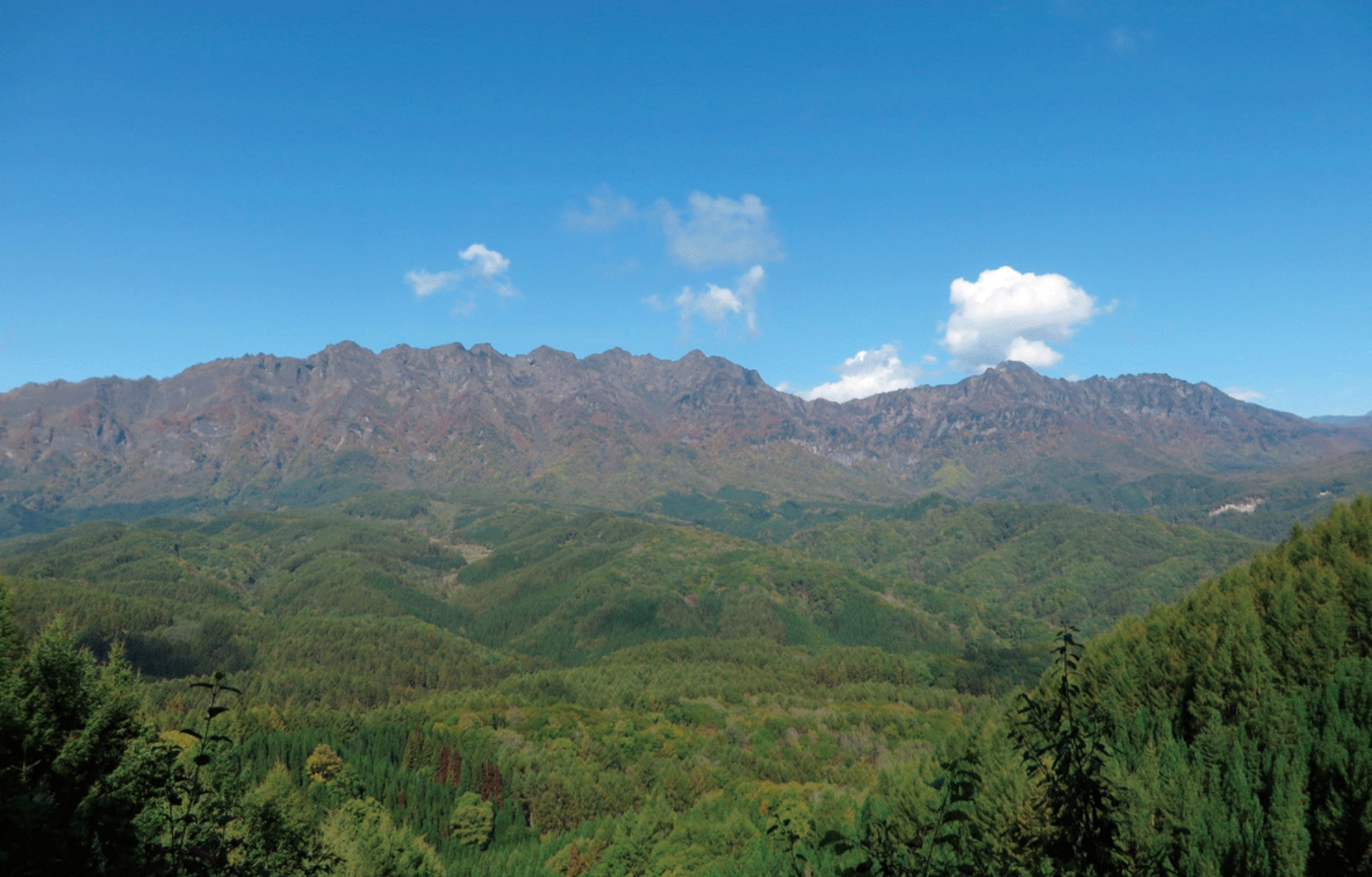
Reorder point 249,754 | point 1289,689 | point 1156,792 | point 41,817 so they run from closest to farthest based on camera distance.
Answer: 1. point 41,817
2. point 1156,792
3. point 1289,689
4. point 249,754

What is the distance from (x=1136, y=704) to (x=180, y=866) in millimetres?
86063

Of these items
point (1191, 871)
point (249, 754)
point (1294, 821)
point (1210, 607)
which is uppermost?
point (1210, 607)

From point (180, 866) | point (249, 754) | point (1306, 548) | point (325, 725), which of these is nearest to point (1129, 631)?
point (1306, 548)

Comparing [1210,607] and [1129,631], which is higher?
[1210,607]

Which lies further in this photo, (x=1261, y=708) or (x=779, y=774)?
(x=779, y=774)

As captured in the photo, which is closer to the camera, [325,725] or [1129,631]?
[1129,631]

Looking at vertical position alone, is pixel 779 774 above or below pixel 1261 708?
below

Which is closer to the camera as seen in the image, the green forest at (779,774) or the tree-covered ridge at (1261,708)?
the green forest at (779,774)

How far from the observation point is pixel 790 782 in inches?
6009

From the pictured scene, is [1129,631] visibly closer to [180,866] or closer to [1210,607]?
[1210,607]

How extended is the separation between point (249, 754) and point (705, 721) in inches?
4506

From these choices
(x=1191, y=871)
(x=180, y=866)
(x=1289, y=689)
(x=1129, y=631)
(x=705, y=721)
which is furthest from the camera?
(x=705, y=721)

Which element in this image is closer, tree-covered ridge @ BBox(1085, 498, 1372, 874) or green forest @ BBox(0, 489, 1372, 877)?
green forest @ BBox(0, 489, 1372, 877)

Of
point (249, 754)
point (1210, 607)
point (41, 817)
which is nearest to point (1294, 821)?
point (1210, 607)
